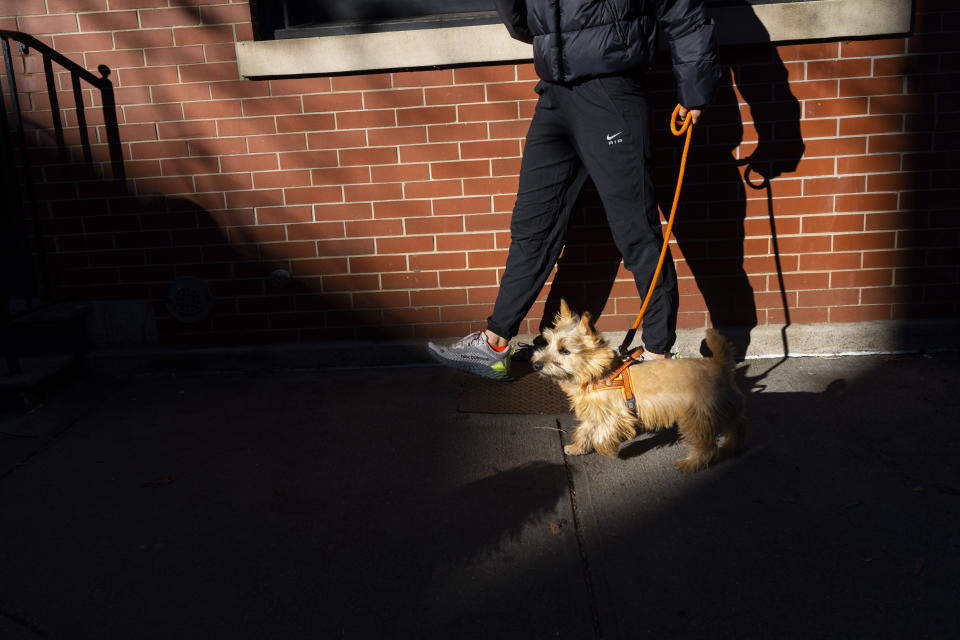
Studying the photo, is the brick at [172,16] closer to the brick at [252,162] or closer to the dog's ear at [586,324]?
the brick at [252,162]

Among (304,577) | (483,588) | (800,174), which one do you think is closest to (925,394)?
(800,174)

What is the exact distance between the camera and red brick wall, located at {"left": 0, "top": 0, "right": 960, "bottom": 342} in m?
4.18

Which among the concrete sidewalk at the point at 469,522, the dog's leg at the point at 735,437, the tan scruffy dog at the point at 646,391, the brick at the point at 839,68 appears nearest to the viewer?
the concrete sidewalk at the point at 469,522

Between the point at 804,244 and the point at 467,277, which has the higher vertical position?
the point at 804,244

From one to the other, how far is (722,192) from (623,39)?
4.08 ft

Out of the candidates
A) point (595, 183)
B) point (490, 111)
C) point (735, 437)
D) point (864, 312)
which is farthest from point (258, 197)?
point (864, 312)

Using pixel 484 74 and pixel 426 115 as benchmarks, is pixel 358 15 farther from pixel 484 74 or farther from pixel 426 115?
pixel 484 74

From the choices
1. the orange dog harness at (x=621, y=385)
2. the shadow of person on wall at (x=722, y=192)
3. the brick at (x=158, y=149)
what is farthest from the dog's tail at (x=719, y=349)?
the brick at (x=158, y=149)

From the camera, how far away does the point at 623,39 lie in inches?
134

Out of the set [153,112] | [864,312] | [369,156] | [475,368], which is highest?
[153,112]

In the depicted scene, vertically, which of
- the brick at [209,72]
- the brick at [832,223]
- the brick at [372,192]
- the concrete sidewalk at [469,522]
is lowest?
the concrete sidewalk at [469,522]

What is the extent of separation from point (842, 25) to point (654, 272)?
1.70m

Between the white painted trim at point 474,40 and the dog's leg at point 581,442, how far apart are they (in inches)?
80.5

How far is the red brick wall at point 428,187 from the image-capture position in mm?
4176
